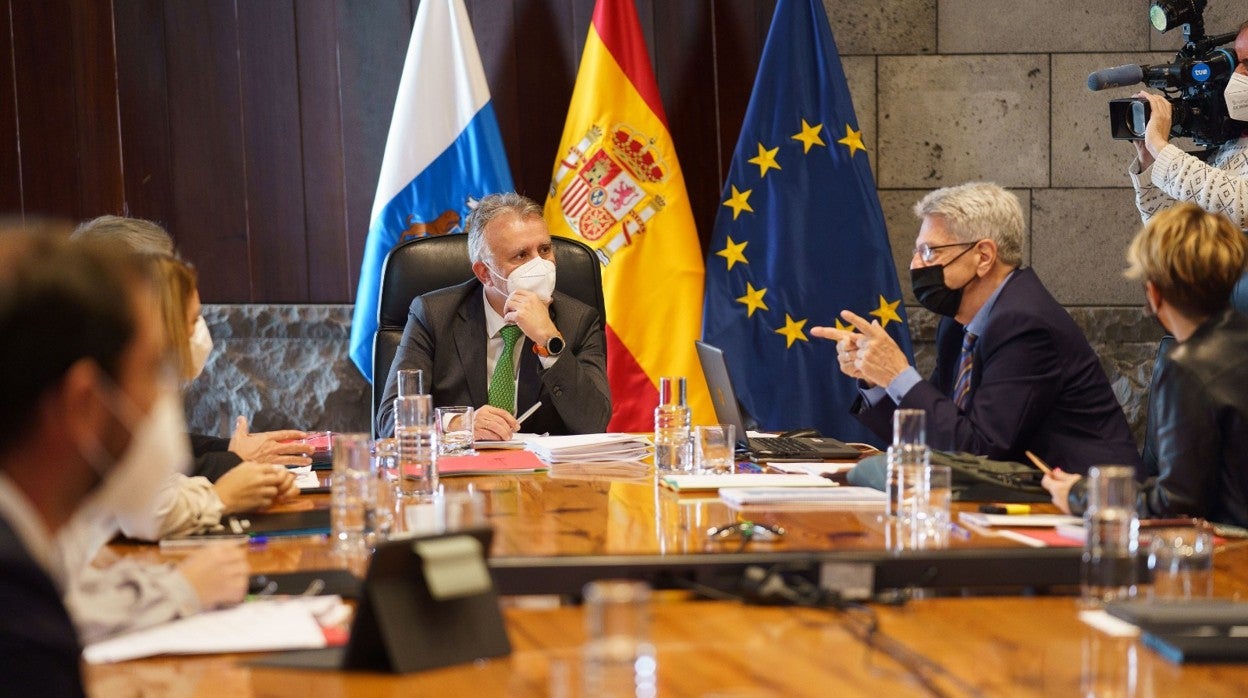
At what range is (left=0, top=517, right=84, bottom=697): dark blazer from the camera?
→ 1.01 metres

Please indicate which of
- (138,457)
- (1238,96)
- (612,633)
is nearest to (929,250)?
(1238,96)

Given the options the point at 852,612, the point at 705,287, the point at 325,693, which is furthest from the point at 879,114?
the point at 325,693

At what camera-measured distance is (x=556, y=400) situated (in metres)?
3.30

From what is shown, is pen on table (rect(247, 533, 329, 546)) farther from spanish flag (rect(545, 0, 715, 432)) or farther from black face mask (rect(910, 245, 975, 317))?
spanish flag (rect(545, 0, 715, 432))

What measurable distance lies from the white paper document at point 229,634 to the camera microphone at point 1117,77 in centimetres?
309

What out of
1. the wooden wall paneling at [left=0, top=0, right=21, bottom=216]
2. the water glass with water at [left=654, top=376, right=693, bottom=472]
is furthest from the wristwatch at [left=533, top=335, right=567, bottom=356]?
the wooden wall paneling at [left=0, top=0, right=21, bottom=216]

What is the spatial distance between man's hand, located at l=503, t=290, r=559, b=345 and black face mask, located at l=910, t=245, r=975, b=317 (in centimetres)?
93

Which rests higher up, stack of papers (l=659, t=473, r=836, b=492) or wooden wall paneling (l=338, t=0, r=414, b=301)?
wooden wall paneling (l=338, t=0, r=414, b=301)

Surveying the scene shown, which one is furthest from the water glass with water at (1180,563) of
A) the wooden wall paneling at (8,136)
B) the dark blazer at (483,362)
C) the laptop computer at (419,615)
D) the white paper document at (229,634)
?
the wooden wall paneling at (8,136)

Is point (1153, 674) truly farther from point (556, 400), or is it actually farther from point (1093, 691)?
point (556, 400)

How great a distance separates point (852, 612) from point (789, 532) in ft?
1.17

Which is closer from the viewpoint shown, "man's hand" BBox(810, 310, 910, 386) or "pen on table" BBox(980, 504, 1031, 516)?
"pen on table" BBox(980, 504, 1031, 516)

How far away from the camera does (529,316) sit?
11.0 ft

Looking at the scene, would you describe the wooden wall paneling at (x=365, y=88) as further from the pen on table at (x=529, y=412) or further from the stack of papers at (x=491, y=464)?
the stack of papers at (x=491, y=464)
